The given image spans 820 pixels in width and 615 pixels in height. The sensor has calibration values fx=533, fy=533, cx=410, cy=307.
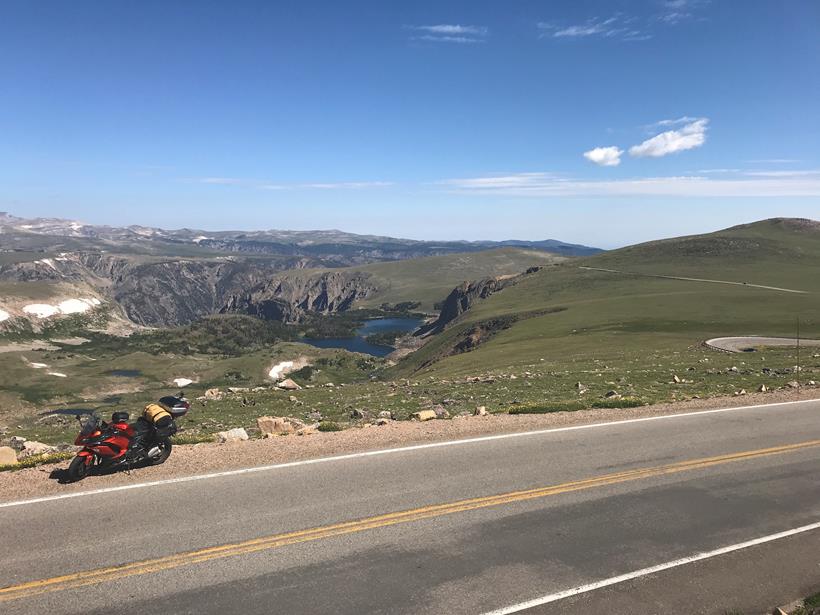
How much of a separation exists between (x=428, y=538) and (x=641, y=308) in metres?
90.7

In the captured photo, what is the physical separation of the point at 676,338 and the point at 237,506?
57.0 metres

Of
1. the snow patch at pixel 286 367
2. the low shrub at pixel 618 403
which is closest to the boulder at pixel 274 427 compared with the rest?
the low shrub at pixel 618 403

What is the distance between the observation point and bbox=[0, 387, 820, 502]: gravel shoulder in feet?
38.1

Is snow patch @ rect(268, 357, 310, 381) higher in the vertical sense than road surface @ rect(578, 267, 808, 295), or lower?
lower

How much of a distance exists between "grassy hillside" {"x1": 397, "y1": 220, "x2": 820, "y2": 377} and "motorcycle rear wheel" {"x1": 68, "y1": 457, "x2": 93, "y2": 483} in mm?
36447

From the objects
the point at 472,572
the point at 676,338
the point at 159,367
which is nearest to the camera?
the point at 472,572

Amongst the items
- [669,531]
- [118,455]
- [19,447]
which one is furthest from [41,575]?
[669,531]

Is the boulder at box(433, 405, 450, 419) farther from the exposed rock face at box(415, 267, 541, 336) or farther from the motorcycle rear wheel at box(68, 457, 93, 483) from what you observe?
the exposed rock face at box(415, 267, 541, 336)

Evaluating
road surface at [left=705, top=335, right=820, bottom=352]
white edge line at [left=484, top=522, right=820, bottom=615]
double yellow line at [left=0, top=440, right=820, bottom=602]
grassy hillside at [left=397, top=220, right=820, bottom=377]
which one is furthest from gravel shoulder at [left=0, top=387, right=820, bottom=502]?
road surface at [left=705, top=335, right=820, bottom=352]

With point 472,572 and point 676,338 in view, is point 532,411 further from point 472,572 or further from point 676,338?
point 676,338

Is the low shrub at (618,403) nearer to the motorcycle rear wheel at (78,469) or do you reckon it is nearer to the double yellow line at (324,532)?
the double yellow line at (324,532)

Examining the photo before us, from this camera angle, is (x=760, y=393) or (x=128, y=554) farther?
(x=760, y=393)

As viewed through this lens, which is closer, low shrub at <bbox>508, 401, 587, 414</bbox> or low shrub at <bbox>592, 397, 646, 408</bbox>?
low shrub at <bbox>508, 401, 587, 414</bbox>

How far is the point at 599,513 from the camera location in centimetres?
1096
